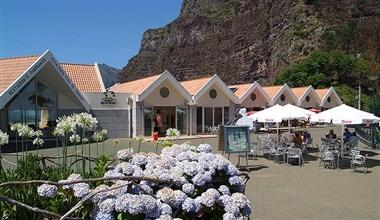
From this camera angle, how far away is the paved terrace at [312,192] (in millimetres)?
8188

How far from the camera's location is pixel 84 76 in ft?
111

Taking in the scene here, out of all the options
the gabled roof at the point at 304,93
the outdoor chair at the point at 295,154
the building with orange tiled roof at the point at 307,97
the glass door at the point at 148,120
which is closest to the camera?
the outdoor chair at the point at 295,154

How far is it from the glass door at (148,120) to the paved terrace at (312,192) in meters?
15.9

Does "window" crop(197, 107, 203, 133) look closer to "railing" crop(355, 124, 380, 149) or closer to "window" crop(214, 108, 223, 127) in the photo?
"window" crop(214, 108, 223, 127)

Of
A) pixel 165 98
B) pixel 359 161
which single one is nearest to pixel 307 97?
pixel 165 98

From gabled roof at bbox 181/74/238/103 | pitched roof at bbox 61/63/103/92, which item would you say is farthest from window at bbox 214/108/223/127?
pitched roof at bbox 61/63/103/92

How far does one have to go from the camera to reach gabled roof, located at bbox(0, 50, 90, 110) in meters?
22.1

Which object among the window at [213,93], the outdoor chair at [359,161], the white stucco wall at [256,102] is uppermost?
the window at [213,93]

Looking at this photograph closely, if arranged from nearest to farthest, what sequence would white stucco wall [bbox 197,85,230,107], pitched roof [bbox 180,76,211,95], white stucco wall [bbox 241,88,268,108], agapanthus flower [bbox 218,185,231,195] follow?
agapanthus flower [bbox 218,185,231,195], pitched roof [bbox 180,76,211,95], white stucco wall [bbox 197,85,230,107], white stucco wall [bbox 241,88,268,108]

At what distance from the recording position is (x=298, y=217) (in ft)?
25.7

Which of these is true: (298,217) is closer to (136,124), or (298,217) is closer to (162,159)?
(162,159)

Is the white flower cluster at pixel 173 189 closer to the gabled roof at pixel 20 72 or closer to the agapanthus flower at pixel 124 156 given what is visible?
the agapanthus flower at pixel 124 156

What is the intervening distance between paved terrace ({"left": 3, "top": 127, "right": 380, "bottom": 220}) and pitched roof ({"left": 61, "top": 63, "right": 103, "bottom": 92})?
20.1 meters

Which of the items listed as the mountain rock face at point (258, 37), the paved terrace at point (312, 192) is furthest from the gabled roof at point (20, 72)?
the mountain rock face at point (258, 37)
